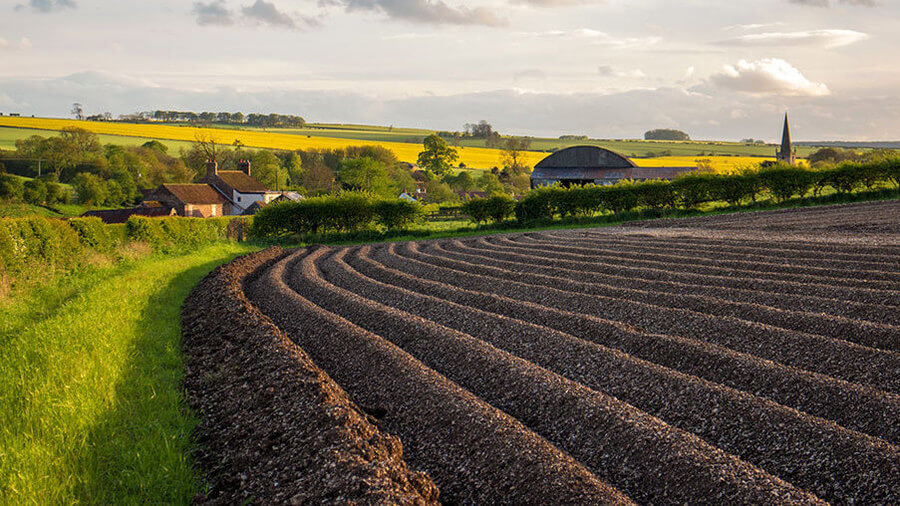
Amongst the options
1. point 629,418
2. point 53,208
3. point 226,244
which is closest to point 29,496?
point 629,418

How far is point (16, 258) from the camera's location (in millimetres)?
19031

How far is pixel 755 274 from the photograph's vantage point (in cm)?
1755

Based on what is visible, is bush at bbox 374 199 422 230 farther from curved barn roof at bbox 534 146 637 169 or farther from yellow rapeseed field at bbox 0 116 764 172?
yellow rapeseed field at bbox 0 116 764 172

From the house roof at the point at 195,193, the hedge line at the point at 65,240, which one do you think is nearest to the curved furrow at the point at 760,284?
the hedge line at the point at 65,240

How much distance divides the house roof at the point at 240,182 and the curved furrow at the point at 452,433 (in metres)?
66.6

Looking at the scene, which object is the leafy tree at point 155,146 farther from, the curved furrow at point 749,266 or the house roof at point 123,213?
the curved furrow at point 749,266

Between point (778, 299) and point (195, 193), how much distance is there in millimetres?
63756

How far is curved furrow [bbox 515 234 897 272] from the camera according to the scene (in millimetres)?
18283

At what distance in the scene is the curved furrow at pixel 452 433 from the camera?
6.56 metres

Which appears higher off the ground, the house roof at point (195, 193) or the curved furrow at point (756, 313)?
the curved furrow at point (756, 313)

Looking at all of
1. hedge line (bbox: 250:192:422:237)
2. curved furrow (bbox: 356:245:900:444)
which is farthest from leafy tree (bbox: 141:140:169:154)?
curved furrow (bbox: 356:245:900:444)

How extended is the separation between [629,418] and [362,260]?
18.3m

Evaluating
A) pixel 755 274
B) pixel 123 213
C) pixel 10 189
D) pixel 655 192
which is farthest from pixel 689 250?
pixel 10 189

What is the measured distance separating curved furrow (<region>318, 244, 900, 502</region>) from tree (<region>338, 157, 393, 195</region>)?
70.3 m
